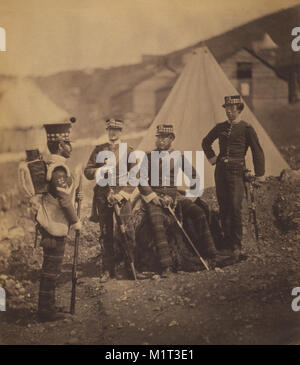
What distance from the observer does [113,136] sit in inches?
126

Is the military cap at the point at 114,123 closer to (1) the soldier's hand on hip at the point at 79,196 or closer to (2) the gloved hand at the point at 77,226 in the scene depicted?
(1) the soldier's hand on hip at the point at 79,196

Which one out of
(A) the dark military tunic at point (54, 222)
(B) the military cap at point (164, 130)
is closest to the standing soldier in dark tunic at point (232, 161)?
(B) the military cap at point (164, 130)

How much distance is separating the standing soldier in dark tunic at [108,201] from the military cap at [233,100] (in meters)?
0.87

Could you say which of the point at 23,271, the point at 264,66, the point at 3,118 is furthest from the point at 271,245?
the point at 3,118

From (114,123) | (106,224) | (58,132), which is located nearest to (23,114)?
(58,132)

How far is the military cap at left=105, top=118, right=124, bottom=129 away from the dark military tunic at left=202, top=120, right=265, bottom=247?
27.1 inches

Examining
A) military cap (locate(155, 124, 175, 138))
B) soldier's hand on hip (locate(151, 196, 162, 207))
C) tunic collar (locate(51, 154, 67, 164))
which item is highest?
military cap (locate(155, 124, 175, 138))

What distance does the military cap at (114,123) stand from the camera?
3.20 metres

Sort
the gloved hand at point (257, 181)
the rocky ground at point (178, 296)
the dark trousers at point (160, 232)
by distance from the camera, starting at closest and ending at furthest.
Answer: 1. the rocky ground at point (178, 296)
2. the dark trousers at point (160, 232)
3. the gloved hand at point (257, 181)

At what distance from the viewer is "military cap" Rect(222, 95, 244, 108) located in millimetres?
3241

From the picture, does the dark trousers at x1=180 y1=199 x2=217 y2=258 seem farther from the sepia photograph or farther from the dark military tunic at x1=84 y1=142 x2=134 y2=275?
the dark military tunic at x1=84 y1=142 x2=134 y2=275

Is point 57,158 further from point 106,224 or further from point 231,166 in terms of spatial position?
point 231,166

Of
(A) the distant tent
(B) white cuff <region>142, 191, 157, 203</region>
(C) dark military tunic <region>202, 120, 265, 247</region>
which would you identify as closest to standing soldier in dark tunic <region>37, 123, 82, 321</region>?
(A) the distant tent

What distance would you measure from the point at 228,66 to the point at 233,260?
5.17 feet
